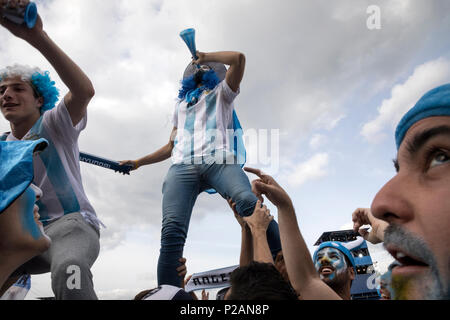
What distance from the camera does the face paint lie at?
388cm

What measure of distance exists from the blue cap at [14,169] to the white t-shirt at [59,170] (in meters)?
0.42

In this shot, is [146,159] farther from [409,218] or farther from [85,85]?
[409,218]

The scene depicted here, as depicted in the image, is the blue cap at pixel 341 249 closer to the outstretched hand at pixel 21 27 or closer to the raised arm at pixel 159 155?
the raised arm at pixel 159 155

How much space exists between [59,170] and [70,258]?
29.0 inches

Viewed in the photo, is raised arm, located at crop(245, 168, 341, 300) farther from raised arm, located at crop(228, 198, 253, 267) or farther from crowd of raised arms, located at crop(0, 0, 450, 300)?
raised arm, located at crop(228, 198, 253, 267)

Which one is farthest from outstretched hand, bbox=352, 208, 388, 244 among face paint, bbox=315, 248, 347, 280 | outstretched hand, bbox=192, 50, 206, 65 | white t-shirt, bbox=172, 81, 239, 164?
outstretched hand, bbox=192, 50, 206, 65

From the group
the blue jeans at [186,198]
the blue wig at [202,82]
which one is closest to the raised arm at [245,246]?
the blue jeans at [186,198]

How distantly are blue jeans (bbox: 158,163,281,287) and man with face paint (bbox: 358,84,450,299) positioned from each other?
1.50 m

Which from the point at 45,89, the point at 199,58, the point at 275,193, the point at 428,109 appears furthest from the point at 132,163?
the point at 428,109

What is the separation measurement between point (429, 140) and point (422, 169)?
0.32 feet
